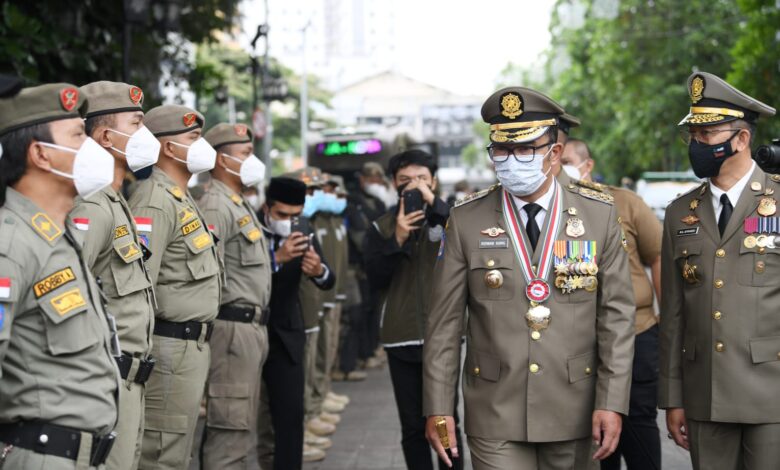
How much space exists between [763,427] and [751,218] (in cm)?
93

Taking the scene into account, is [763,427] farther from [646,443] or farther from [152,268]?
[152,268]

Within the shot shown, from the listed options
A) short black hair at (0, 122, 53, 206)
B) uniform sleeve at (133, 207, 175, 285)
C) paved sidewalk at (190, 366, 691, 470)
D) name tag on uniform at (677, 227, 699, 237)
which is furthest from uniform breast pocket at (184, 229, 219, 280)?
paved sidewalk at (190, 366, 691, 470)

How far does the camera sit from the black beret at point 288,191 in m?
7.38

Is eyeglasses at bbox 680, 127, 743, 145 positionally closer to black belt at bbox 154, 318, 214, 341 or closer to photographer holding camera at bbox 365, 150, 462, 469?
photographer holding camera at bbox 365, 150, 462, 469

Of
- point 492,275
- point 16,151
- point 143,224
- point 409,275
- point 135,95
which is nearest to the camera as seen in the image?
point 16,151

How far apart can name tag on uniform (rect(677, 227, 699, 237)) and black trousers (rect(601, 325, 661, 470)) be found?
63.1 inches

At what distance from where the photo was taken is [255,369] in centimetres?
655

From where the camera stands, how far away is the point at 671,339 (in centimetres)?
527

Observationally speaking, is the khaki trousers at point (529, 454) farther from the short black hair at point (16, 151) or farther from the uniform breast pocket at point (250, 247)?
the short black hair at point (16, 151)

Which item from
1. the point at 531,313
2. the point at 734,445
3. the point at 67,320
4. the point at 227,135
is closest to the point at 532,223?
the point at 531,313

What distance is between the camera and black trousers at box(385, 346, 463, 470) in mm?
6512

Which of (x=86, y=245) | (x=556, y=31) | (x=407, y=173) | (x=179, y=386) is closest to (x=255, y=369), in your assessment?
(x=179, y=386)

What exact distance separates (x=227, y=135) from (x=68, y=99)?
3.14 metres

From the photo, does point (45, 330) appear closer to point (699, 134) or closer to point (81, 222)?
point (81, 222)
